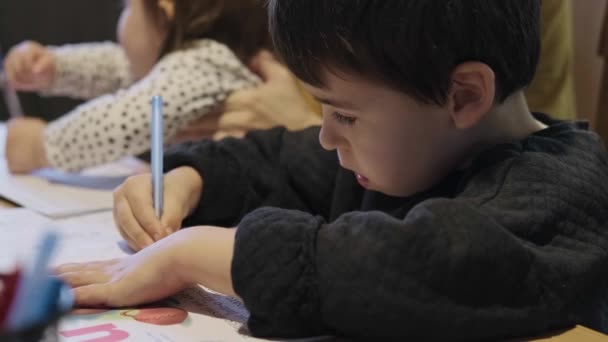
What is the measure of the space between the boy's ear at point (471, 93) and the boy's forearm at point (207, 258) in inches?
7.3

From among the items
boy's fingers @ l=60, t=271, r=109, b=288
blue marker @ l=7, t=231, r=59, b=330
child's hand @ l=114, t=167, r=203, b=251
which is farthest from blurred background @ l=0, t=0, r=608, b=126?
blue marker @ l=7, t=231, r=59, b=330

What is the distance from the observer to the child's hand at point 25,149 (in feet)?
3.34

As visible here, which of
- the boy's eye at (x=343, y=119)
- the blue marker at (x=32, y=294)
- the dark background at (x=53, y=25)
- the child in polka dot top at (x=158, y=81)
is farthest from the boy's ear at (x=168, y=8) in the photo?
the dark background at (x=53, y=25)

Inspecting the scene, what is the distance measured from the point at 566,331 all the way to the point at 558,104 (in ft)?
1.97

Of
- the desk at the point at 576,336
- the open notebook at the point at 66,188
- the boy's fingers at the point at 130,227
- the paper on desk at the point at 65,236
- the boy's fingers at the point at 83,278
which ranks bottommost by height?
the open notebook at the point at 66,188

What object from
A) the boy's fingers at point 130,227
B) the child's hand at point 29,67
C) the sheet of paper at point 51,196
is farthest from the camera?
the child's hand at point 29,67

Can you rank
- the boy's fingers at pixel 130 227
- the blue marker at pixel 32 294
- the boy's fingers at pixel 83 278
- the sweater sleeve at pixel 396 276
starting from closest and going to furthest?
the blue marker at pixel 32 294 < the sweater sleeve at pixel 396 276 < the boy's fingers at pixel 83 278 < the boy's fingers at pixel 130 227

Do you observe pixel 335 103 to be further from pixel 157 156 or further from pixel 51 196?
pixel 51 196

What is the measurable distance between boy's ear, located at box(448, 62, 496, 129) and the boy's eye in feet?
0.24

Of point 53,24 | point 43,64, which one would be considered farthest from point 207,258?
point 53,24

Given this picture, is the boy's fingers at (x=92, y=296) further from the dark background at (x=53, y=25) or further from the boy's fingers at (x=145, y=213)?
the dark background at (x=53, y=25)

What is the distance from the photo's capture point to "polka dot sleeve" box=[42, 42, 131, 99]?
1.27m

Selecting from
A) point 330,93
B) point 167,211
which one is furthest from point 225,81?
point 330,93

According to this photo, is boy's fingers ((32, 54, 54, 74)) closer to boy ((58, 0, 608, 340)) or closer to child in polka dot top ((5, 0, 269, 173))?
child in polka dot top ((5, 0, 269, 173))
